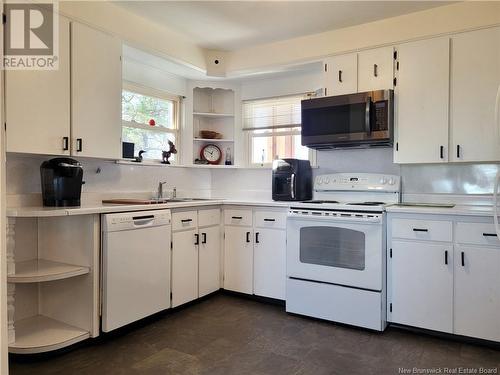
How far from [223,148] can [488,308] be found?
2.95m

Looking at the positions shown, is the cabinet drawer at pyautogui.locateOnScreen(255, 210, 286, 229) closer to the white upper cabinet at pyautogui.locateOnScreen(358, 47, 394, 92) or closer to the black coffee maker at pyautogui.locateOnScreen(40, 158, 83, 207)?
the white upper cabinet at pyautogui.locateOnScreen(358, 47, 394, 92)

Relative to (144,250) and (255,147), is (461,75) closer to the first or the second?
(255,147)

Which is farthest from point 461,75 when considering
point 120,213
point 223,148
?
point 120,213

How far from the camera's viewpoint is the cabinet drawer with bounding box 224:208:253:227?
3.45 m

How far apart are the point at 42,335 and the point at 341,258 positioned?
2.23m

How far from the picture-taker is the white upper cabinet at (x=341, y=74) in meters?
3.20

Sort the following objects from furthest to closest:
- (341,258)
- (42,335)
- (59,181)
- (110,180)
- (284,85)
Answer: (284,85), (110,180), (341,258), (59,181), (42,335)

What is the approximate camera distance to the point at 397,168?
327cm

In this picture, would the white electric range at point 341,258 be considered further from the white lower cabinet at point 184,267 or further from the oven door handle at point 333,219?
the white lower cabinet at point 184,267

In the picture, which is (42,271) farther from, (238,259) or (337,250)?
(337,250)

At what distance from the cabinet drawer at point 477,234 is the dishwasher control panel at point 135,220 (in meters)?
2.22

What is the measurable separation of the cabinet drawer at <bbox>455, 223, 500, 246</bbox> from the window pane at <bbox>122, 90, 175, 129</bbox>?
2.95 meters

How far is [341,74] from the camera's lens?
3.25 metres

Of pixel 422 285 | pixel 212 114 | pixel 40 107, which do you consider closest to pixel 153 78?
pixel 212 114
